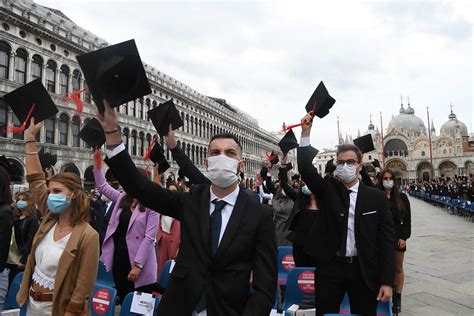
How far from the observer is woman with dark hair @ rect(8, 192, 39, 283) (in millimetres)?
4738

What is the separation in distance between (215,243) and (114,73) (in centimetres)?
119

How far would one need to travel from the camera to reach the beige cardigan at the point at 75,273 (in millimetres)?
2633

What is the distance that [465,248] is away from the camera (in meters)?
9.21

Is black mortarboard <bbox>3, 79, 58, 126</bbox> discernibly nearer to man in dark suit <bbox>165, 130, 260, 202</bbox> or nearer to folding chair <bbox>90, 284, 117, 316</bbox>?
man in dark suit <bbox>165, 130, 260, 202</bbox>

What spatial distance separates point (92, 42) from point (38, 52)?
6379 mm

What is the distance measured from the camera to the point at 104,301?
3100 mm

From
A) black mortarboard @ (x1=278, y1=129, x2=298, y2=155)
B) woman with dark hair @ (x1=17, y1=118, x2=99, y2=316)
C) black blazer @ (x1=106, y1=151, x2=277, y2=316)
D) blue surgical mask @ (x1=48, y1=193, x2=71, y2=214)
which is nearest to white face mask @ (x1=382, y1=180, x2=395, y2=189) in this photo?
black mortarboard @ (x1=278, y1=129, x2=298, y2=155)

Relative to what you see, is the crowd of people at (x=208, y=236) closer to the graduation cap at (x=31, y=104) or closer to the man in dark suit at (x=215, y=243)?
the man in dark suit at (x=215, y=243)

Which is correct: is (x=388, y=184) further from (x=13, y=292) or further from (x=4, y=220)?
(x=13, y=292)

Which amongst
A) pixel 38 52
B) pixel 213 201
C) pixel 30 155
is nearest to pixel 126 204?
pixel 30 155

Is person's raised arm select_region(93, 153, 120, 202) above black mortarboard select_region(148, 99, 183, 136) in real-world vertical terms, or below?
below

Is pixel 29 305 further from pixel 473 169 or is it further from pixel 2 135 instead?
pixel 473 169

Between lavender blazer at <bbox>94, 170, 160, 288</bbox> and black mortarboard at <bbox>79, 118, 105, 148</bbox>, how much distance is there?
1.28 feet

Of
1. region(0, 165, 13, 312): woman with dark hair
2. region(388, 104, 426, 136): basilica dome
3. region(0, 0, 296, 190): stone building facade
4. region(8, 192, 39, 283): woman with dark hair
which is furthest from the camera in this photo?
region(388, 104, 426, 136): basilica dome
